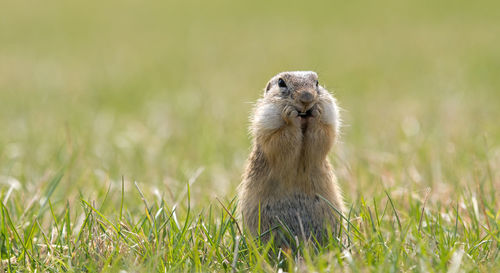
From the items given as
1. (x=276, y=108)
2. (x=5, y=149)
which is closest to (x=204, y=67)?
(x=5, y=149)

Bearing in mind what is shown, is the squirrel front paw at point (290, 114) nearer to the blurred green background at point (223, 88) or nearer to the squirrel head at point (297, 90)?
the squirrel head at point (297, 90)

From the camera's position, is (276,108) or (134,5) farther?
(134,5)

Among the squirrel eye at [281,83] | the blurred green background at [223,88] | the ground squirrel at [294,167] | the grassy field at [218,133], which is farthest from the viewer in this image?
the blurred green background at [223,88]

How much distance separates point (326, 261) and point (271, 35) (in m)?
14.3

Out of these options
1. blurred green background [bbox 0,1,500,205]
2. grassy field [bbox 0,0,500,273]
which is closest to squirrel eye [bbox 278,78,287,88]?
blurred green background [bbox 0,1,500,205]

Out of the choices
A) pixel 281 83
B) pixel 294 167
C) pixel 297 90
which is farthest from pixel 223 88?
pixel 294 167

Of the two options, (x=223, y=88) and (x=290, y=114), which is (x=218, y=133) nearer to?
(x=223, y=88)

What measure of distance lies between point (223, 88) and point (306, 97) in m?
6.90

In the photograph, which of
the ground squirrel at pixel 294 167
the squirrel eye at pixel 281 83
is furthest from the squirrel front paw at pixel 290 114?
the squirrel eye at pixel 281 83

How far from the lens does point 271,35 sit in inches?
663

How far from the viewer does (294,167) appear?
3.40m

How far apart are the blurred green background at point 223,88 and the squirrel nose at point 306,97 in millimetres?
615

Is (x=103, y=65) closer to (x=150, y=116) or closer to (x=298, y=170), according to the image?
(x=150, y=116)

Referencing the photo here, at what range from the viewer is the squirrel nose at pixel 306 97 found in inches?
134
